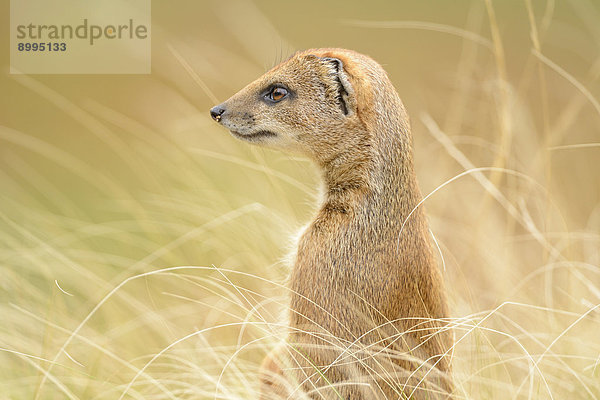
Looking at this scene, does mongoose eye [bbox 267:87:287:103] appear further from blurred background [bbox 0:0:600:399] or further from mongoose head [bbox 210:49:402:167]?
blurred background [bbox 0:0:600:399]

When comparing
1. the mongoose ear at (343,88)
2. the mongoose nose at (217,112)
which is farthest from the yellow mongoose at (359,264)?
the mongoose nose at (217,112)

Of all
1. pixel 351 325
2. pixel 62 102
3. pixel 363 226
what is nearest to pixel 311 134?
pixel 363 226

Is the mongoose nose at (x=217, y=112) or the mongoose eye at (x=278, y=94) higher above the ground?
the mongoose eye at (x=278, y=94)

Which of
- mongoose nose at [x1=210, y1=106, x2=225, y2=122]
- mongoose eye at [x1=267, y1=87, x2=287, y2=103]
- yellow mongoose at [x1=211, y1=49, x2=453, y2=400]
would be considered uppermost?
mongoose eye at [x1=267, y1=87, x2=287, y2=103]

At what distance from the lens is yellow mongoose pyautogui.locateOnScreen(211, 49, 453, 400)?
2.46 m

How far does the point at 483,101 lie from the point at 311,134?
7.15ft

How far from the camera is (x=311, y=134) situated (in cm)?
267

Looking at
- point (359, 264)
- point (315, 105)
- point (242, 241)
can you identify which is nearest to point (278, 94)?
point (315, 105)

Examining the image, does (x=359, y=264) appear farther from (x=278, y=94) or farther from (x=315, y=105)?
(x=278, y=94)

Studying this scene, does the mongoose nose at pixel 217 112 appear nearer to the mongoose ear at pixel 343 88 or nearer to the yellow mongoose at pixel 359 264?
the yellow mongoose at pixel 359 264

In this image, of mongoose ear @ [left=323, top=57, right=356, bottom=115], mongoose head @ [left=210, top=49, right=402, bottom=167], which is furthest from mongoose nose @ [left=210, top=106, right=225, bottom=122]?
mongoose ear @ [left=323, top=57, right=356, bottom=115]

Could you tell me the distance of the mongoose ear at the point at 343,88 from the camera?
2635 millimetres

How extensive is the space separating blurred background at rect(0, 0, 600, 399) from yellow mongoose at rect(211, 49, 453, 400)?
0.65 ft

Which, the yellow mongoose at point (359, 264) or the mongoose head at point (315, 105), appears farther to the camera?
the mongoose head at point (315, 105)
